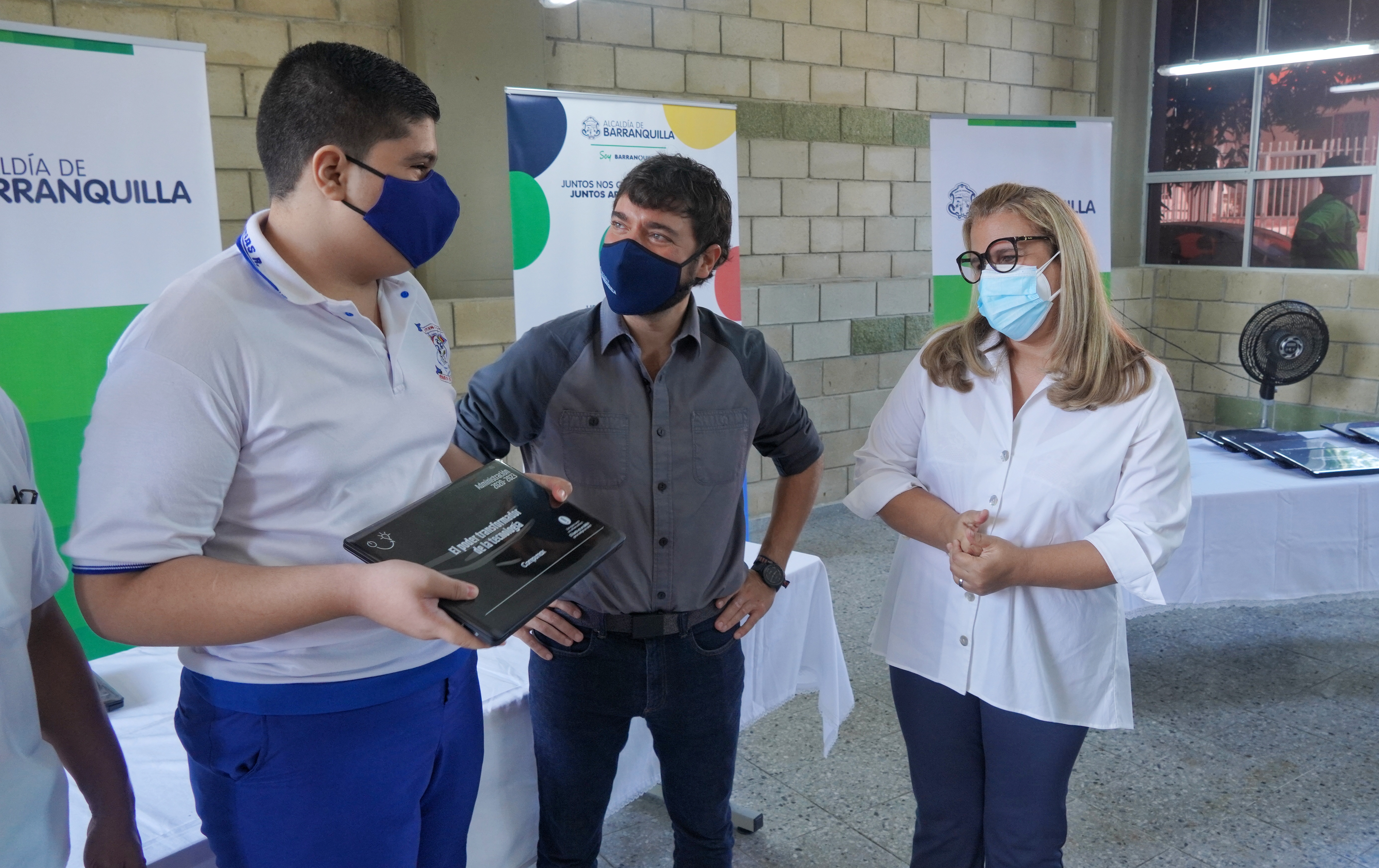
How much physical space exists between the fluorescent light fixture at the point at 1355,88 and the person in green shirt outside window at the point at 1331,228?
1.25 ft

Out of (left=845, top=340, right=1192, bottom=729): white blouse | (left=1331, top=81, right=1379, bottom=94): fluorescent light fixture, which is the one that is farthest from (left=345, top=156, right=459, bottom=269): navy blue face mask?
(left=1331, top=81, right=1379, bottom=94): fluorescent light fixture

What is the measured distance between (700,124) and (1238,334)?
4545 millimetres

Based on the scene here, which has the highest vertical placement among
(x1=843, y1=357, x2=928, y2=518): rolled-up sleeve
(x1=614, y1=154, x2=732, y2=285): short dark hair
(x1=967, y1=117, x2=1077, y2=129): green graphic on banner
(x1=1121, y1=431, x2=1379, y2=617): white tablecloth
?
(x1=967, y1=117, x2=1077, y2=129): green graphic on banner

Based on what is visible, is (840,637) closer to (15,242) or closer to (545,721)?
(545,721)

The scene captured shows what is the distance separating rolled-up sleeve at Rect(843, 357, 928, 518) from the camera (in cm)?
176

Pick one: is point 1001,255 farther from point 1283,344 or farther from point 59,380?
point 1283,344

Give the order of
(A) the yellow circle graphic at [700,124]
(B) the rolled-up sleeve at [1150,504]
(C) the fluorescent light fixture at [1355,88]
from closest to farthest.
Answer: (B) the rolled-up sleeve at [1150,504], (A) the yellow circle graphic at [700,124], (C) the fluorescent light fixture at [1355,88]

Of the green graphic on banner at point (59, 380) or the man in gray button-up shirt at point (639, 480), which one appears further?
the green graphic on banner at point (59, 380)

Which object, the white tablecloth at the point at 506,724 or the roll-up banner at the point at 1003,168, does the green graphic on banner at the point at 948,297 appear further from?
the white tablecloth at the point at 506,724

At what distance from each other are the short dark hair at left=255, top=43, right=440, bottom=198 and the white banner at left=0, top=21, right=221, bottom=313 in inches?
61.2

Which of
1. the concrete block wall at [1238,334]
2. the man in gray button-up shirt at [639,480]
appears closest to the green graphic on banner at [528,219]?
the man in gray button-up shirt at [639,480]

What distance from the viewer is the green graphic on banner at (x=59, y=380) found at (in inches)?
91.5

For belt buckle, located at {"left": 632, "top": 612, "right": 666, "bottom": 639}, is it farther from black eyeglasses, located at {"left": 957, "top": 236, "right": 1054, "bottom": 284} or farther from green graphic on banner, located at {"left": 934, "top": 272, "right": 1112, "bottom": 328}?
green graphic on banner, located at {"left": 934, "top": 272, "right": 1112, "bottom": 328}

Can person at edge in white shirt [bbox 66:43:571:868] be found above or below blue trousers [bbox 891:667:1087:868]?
above
